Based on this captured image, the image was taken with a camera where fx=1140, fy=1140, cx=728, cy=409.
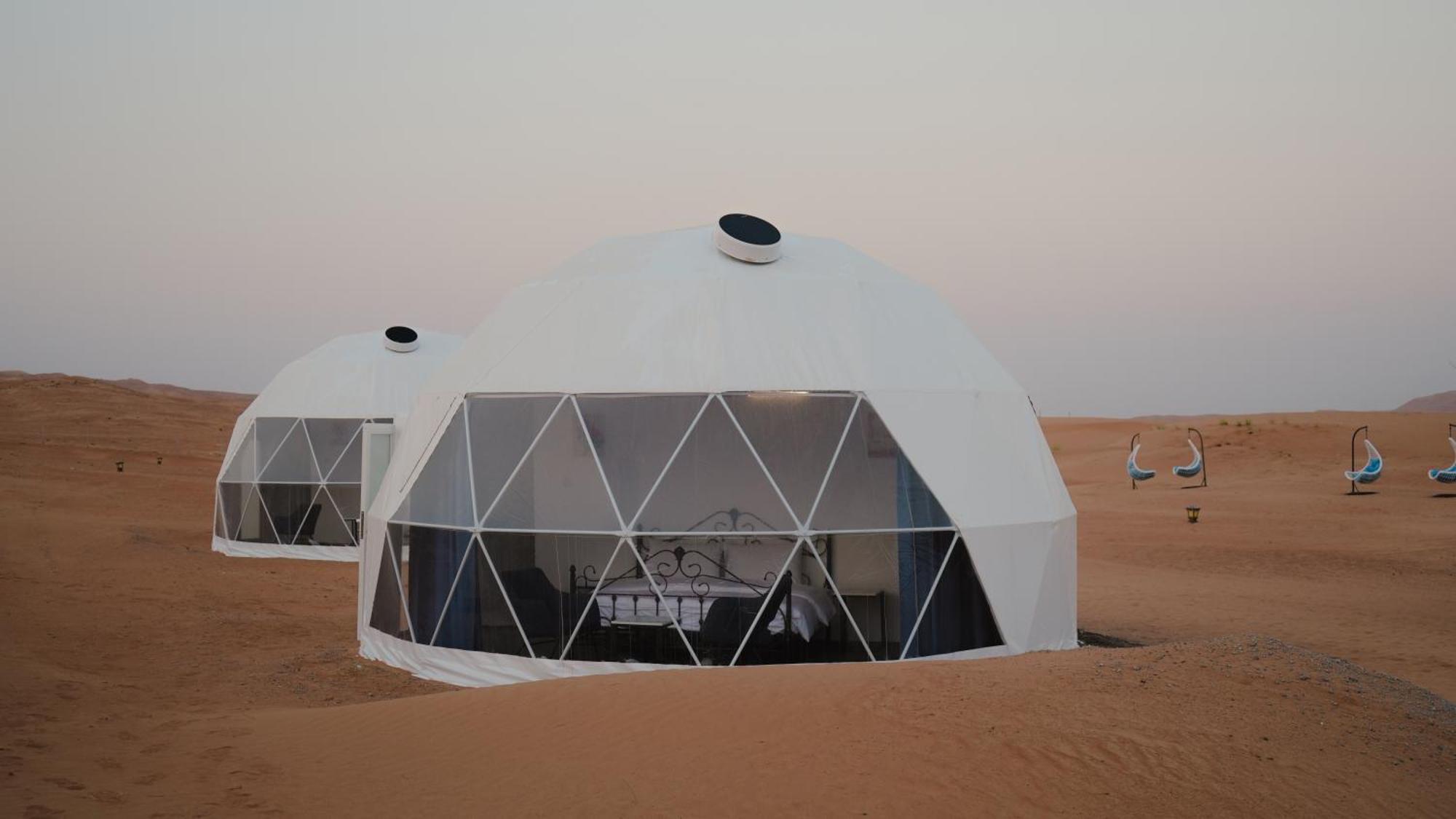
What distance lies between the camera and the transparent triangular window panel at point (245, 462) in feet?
69.2

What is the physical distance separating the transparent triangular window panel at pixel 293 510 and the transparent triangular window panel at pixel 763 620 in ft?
42.4

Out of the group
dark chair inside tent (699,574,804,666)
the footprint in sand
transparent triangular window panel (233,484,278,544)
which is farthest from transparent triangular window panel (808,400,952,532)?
transparent triangular window panel (233,484,278,544)

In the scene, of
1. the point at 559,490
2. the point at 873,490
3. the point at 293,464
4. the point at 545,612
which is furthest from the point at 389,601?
the point at 293,464

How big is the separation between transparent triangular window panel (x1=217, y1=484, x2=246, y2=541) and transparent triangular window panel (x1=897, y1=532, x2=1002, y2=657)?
15.3m

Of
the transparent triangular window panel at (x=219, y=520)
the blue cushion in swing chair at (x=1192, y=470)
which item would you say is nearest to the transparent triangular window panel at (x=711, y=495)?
the transparent triangular window panel at (x=219, y=520)

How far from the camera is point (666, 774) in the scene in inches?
251

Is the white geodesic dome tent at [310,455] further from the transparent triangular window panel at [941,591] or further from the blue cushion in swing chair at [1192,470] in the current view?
the blue cushion in swing chair at [1192,470]

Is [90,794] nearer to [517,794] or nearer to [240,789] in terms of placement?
[240,789]

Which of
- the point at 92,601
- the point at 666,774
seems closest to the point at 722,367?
the point at 666,774

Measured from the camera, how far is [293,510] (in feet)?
67.9

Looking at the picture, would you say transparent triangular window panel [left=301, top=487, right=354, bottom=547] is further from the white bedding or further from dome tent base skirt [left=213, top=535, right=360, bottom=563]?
the white bedding

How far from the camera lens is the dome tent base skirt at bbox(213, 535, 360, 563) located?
66.4 ft

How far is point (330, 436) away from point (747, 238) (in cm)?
1261

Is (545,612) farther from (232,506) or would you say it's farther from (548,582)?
(232,506)
